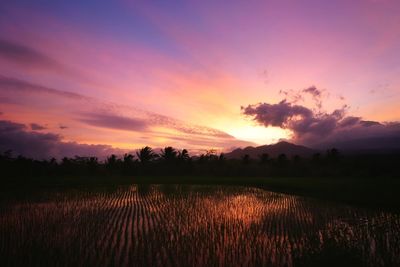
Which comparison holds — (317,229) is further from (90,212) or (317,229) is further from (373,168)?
(373,168)

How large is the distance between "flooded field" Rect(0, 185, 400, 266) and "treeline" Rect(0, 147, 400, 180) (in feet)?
111

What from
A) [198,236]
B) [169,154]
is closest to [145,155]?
[169,154]

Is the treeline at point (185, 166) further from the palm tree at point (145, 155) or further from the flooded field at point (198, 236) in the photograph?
the flooded field at point (198, 236)

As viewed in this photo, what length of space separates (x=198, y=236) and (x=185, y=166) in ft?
155

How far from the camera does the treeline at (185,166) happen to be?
48594 millimetres

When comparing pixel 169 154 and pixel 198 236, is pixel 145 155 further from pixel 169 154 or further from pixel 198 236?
pixel 198 236

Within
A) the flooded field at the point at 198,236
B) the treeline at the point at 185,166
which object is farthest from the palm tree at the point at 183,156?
the flooded field at the point at 198,236

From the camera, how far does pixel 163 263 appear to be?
7684mm

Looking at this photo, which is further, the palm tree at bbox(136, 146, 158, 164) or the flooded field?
the palm tree at bbox(136, 146, 158, 164)

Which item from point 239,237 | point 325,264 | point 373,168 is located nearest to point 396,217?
point 239,237

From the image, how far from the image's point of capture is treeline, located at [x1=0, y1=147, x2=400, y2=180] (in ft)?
159

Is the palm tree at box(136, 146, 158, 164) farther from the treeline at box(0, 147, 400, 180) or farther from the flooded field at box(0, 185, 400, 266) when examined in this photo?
the flooded field at box(0, 185, 400, 266)

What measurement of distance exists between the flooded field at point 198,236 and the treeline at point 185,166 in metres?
33.8

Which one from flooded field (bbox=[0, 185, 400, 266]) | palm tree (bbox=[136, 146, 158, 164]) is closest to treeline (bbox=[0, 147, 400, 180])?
palm tree (bbox=[136, 146, 158, 164])
